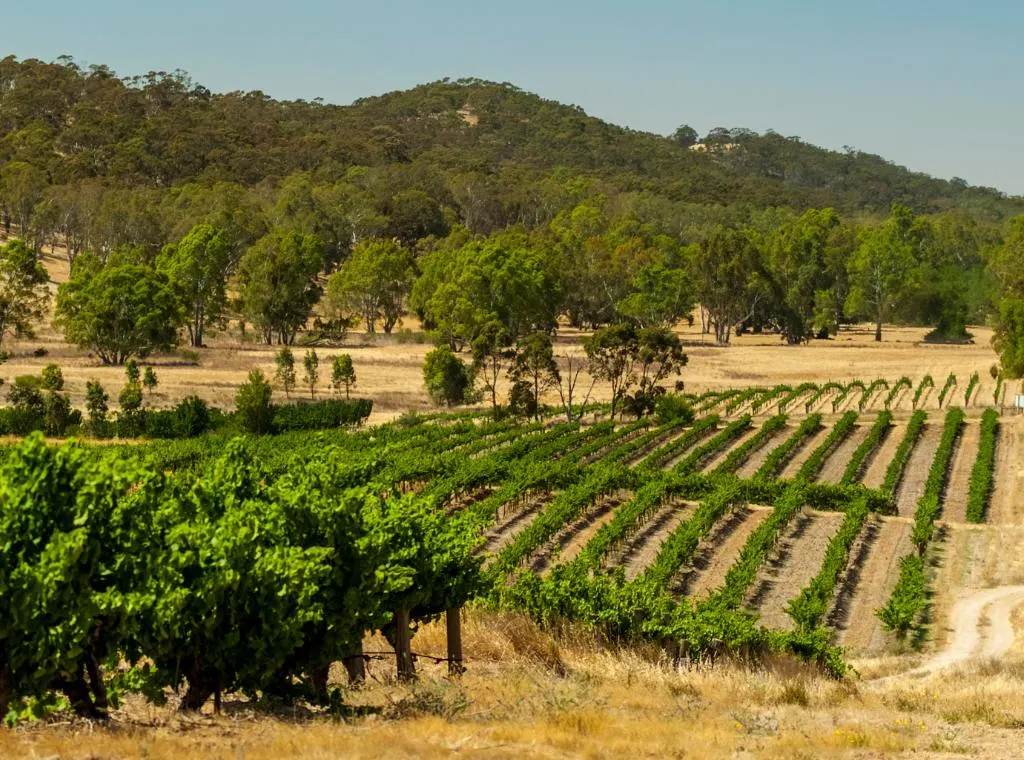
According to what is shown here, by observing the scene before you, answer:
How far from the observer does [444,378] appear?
213 ft

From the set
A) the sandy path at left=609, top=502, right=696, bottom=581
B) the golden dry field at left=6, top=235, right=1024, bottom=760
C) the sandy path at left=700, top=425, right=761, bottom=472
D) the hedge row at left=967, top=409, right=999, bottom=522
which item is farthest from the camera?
the sandy path at left=700, top=425, right=761, bottom=472

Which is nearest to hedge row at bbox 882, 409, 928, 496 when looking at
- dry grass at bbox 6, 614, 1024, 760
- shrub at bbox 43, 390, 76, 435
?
dry grass at bbox 6, 614, 1024, 760

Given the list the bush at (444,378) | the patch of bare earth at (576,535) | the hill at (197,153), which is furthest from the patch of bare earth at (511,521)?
the hill at (197,153)

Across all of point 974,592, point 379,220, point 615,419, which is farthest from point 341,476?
point 379,220

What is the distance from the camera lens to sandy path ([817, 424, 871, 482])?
45.7 metres

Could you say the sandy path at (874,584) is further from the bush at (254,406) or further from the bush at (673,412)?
the bush at (254,406)

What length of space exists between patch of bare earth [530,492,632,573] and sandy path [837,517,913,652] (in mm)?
7622

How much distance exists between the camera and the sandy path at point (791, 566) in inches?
1119

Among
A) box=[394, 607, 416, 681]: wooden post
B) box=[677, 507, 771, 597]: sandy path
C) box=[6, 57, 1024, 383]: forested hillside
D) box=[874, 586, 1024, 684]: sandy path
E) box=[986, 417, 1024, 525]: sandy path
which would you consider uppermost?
box=[6, 57, 1024, 383]: forested hillside

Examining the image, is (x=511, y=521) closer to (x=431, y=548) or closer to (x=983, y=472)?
(x=983, y=472)

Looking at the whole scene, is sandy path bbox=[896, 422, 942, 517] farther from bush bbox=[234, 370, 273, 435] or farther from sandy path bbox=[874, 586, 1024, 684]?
bush bbox=[234, 370, 273, 435]

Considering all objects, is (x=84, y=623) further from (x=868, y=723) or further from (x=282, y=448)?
(x=282, y=448)

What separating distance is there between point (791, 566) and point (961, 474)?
16754mm

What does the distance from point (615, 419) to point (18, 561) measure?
161 feet
